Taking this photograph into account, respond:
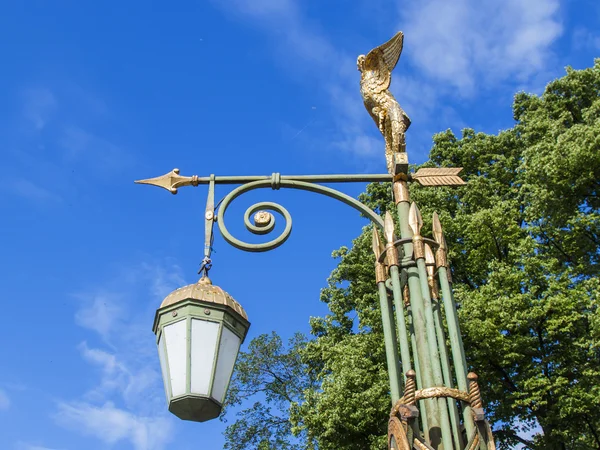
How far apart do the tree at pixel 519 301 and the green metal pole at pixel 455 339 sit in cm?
1043

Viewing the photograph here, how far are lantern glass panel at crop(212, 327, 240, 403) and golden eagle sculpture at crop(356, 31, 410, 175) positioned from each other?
5.25 ft

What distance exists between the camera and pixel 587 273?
1605cm

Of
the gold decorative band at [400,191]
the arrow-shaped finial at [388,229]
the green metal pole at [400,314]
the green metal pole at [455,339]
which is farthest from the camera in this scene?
the gold decorative band at [400,191]

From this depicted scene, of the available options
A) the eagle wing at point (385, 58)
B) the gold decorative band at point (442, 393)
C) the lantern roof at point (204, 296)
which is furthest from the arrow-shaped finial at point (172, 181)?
the gold decorative band at point (442, 393)

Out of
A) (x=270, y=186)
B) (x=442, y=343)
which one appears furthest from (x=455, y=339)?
(x=270, y=186)

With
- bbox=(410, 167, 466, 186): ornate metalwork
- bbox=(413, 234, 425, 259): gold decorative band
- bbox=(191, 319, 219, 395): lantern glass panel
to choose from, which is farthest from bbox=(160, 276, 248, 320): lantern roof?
bbox=(410, 167, 466, 186): ornate metalwork

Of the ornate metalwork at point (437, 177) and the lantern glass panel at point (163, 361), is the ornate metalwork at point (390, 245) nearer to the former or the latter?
the ornate metalwork at point (437, 177)

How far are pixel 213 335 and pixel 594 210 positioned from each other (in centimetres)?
1493

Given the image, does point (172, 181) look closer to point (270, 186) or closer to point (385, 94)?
point (270, 186)

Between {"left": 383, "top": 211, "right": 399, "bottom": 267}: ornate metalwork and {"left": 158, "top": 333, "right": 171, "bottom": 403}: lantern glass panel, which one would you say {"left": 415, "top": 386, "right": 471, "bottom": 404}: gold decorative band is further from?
{"left": 158, "top": 333, "right": 171, "bottom": 403}: lantern glass panel

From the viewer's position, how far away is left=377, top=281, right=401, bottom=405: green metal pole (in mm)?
4031

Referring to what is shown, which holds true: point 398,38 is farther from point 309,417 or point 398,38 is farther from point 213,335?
point 309,417

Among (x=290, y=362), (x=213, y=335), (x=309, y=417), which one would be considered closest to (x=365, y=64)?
(x=213, y=335)

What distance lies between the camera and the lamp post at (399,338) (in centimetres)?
364
